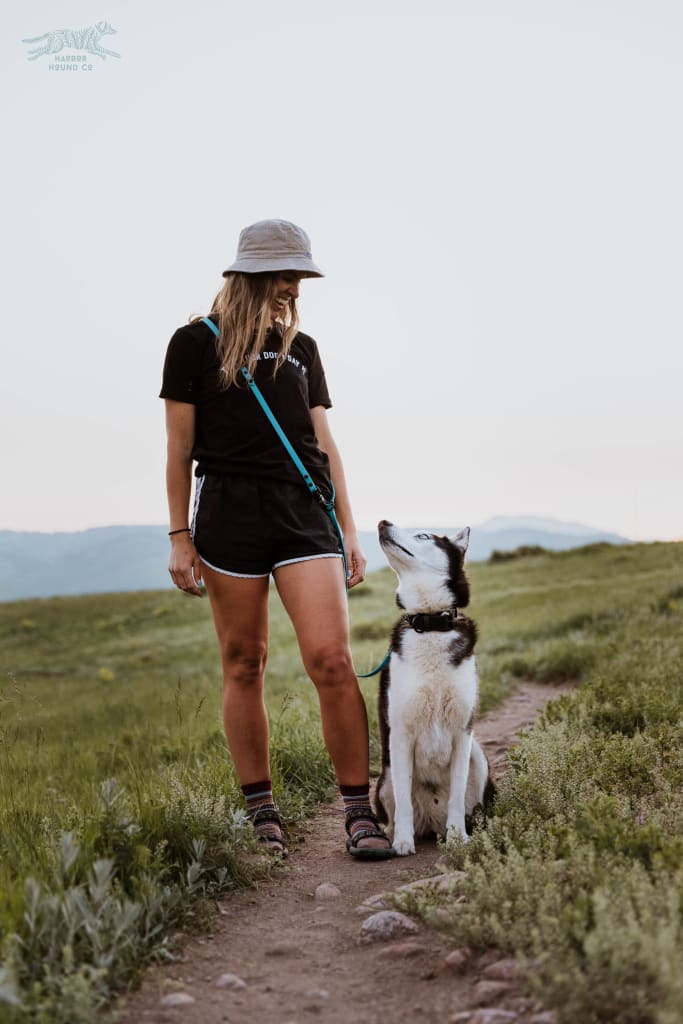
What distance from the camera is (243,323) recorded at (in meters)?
4.73

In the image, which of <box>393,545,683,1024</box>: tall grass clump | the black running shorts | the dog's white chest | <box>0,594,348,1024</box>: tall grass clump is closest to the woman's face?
the black running shorts

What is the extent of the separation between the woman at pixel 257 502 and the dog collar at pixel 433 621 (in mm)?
424

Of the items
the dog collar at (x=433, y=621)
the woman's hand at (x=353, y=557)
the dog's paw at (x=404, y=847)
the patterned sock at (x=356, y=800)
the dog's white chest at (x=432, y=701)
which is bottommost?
the dog's paw at (x=404, y=847)

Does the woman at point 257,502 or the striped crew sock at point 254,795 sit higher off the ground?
the woman at point 257,502

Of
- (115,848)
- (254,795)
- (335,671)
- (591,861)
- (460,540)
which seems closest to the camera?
(591,861)

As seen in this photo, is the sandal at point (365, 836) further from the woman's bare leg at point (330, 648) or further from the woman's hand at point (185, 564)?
the woman's hand at point (185, 564)

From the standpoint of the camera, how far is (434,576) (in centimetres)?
496

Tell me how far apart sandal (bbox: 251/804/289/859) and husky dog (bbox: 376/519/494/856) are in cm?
57

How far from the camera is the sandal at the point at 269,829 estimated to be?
4766 mm

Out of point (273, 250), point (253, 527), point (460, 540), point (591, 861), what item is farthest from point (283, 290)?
point (591, 861)

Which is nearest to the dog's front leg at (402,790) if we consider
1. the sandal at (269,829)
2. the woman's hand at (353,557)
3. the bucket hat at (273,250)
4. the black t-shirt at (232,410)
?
the sandal at (269,829)

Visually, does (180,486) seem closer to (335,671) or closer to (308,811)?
(335,671)

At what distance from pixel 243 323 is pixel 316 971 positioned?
116 inches

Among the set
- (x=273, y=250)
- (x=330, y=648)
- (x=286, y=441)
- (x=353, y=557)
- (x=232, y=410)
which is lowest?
(x=330, y=648)
